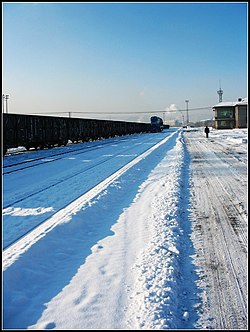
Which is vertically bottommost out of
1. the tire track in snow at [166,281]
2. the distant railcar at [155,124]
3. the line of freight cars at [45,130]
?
the tire track in snow at [166,281]

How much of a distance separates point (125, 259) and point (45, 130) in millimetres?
21765

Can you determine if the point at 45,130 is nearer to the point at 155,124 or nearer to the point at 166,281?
the point at 166,281

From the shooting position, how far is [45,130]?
966 inches

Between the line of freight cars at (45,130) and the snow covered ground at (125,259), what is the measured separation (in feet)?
43.1

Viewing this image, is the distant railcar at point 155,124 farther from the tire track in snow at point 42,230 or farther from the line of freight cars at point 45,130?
the tire track in snow at point 42,230

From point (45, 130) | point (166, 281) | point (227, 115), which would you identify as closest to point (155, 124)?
point (227, 115)

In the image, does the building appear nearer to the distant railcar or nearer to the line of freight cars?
the distant railcar

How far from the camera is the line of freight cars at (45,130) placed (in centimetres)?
1980

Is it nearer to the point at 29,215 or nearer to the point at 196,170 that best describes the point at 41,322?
the point at 29,215

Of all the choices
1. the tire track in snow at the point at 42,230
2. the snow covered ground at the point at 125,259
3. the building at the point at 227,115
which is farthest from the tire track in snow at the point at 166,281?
the building at the point at 227,115

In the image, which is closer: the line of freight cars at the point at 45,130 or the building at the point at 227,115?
the line of freight cars at the point at 45,130

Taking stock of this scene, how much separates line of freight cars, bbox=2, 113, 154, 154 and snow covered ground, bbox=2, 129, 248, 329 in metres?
13.1

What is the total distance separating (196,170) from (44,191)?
5885 mm

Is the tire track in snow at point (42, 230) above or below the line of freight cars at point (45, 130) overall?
below
